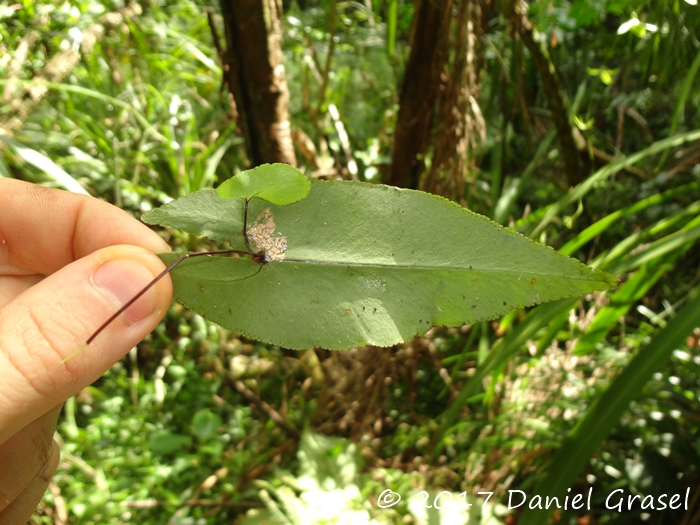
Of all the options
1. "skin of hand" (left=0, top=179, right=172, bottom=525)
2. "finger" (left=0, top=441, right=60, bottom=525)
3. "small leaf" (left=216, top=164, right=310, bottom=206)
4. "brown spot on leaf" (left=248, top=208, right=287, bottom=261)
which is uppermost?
"small leaf" (left=216, top=164, right=310, bottom=206)

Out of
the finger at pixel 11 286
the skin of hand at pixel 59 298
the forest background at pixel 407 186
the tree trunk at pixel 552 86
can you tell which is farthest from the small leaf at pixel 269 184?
the tree trunk at pixel 552 86

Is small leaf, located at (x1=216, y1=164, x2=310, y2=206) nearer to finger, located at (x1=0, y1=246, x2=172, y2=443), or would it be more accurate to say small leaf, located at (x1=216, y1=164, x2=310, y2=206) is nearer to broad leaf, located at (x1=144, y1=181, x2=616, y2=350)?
broad leaf, located at (x1=144, y1=181, x2=616, y2=350)

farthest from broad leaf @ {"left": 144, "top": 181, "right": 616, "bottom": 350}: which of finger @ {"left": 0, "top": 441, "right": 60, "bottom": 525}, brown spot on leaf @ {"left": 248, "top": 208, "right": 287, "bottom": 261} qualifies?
finger @ {"left": 0, "top": 441, "right": 60, "bottom": 525}

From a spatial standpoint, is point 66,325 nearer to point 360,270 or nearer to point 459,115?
point 360,270

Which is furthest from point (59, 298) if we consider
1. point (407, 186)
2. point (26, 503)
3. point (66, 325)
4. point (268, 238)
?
point (407, 186)

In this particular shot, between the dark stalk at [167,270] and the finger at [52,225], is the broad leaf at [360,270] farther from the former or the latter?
the finger at [52,225]

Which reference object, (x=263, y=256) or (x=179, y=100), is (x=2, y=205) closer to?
(x=263, y=256)
